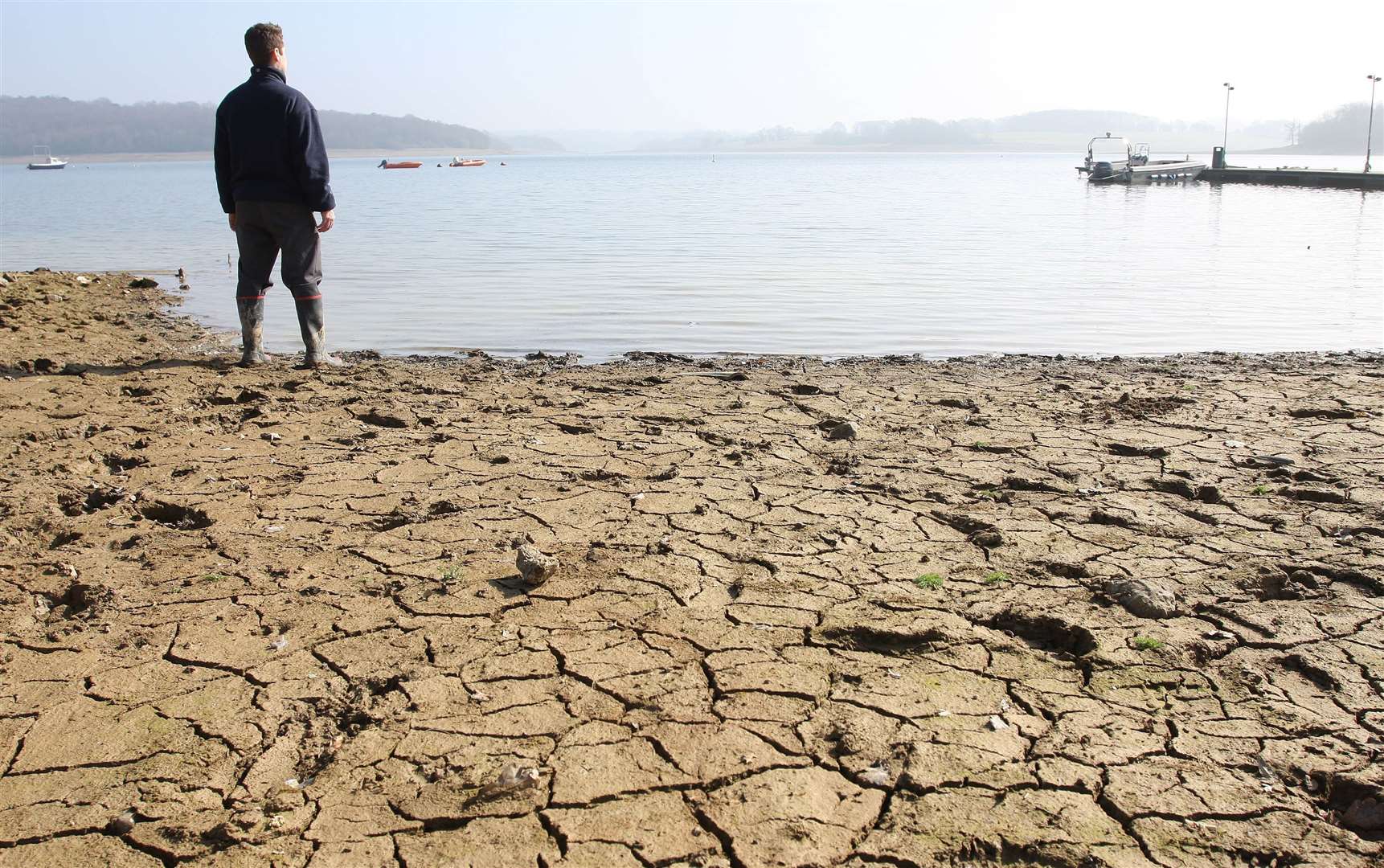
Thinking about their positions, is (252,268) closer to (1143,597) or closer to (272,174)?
(272,174)

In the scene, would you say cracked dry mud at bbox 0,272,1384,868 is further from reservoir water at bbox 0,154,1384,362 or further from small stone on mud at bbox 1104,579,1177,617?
reservoir water at bbox 0,154,1384,362

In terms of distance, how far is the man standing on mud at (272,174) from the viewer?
671 cm

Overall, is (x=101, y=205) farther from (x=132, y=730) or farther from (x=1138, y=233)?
(x=132, y=730)

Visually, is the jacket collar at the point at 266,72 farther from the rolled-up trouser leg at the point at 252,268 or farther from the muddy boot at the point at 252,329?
the muddy boot at the point at 252,329

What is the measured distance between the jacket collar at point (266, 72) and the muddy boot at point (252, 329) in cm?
155

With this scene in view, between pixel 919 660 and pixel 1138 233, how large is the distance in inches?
858

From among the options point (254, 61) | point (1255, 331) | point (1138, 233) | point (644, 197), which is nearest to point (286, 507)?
point (254, 61)

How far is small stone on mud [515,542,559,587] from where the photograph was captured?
363 centimetres

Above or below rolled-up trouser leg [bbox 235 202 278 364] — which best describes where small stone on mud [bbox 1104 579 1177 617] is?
below

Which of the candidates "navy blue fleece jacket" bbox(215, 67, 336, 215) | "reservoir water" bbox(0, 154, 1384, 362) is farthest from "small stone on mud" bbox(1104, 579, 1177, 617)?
"reservoir water" bbox(0, 154, 1384, 362)

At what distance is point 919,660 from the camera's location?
3162mm

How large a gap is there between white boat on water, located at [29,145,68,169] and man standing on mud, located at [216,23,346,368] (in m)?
125

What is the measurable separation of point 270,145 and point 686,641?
513cm

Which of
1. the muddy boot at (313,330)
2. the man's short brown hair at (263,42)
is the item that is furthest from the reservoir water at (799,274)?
the man's short brown hair at (263,42)
